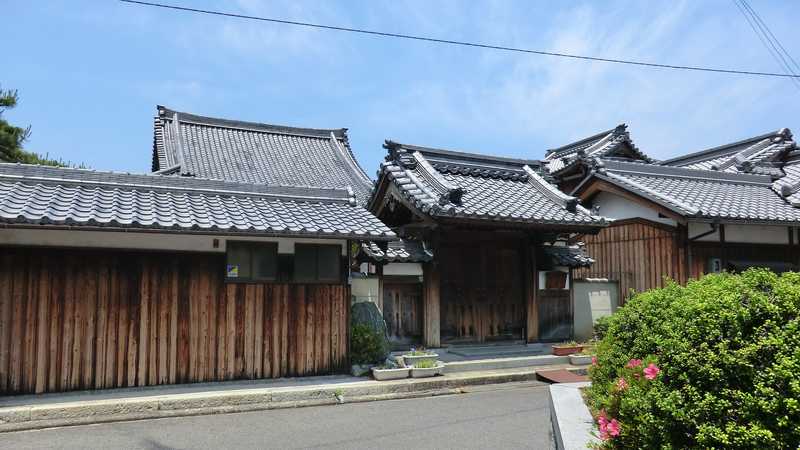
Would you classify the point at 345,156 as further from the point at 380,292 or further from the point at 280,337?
the point at 280,337

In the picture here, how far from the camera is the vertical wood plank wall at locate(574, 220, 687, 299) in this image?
1452 centimetres

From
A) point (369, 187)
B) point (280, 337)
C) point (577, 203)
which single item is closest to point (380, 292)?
point (280, 337)

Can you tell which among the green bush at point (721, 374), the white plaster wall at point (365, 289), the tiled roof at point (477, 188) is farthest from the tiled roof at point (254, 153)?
the green bush at point (721, 374)

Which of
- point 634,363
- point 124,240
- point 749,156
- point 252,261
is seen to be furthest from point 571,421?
point 749,156

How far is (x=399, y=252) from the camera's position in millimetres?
12445

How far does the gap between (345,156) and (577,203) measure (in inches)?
617

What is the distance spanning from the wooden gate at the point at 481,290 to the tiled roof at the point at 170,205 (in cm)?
333

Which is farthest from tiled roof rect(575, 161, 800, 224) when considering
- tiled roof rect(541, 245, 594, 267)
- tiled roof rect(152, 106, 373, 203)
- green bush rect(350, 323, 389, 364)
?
tiled roof rect(152, 106, 373, 203)

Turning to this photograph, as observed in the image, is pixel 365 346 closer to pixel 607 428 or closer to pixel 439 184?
pixel 439 184

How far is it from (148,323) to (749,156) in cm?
2207

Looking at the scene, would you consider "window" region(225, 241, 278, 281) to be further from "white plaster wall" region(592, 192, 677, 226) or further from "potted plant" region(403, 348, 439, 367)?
"white plaster wall" region(592, 192, 677, 226)

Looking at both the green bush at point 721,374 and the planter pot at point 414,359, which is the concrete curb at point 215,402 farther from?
the green bush at point 721,374

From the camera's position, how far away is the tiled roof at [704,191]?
45.4 feet

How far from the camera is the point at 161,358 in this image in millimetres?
9195
